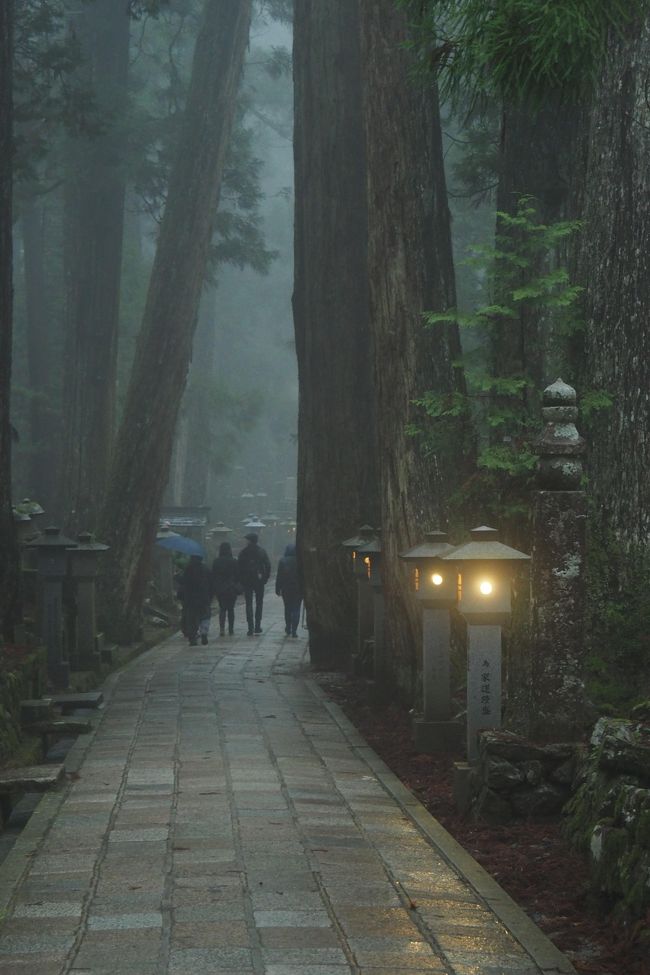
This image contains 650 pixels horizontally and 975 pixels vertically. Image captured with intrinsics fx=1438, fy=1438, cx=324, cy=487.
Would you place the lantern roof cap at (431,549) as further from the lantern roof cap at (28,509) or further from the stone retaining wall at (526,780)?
the lantern roof cap at (28,509)

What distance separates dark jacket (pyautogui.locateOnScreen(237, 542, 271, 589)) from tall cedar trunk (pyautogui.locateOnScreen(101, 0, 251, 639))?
260 centimetres

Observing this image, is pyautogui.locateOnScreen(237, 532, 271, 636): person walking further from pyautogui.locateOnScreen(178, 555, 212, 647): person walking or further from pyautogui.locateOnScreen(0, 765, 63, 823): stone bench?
pyautogui.locateOnScreen(0, 765, 63, 823): stone bench

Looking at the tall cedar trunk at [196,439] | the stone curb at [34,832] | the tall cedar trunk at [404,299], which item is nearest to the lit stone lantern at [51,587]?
the stone curb at [34,832]

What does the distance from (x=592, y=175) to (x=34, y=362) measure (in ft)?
82.9

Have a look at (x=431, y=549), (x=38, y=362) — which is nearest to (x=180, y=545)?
(x=38, y=362)

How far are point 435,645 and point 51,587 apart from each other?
4.95 meters

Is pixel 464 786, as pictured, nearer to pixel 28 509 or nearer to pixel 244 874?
pixel 244 874

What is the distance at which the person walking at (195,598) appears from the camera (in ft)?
72.4

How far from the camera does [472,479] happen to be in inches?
504

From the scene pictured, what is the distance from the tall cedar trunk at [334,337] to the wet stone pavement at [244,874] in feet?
21.8

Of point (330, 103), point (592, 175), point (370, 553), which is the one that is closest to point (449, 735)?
point (370, 553)

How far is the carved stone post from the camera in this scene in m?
8.52

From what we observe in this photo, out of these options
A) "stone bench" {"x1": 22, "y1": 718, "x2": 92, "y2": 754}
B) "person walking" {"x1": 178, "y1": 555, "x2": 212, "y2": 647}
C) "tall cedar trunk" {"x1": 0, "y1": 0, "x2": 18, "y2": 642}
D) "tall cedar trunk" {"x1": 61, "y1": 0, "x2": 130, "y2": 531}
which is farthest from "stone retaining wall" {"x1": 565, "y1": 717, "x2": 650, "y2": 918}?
"tall cedar trunk" {"x1": 61, "y1": 0, "x2": 130, "y2": 531}

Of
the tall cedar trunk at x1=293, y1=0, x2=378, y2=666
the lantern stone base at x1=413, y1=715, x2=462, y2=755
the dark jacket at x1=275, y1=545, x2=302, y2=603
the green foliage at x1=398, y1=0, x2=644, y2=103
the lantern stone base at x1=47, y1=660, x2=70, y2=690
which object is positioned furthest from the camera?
the dark jacket at x1=275, y1=545, x2=302, y2=603
